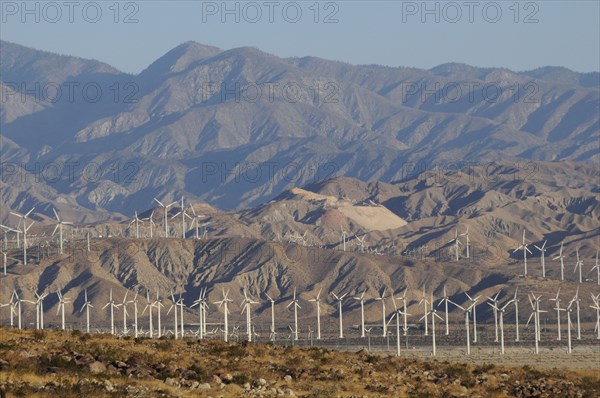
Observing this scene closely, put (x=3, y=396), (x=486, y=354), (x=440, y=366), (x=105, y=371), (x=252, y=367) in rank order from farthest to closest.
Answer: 1. (x=486, y=354)
2. (x=440, y=366)
3. (x=252, y=367)
4. (x=105, y=371)
5. (x=3, y=396)

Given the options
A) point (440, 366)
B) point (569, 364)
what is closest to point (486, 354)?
point (569, 364)

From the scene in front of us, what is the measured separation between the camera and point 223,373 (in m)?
54.3

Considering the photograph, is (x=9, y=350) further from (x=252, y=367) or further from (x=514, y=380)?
(x=514, y=380)

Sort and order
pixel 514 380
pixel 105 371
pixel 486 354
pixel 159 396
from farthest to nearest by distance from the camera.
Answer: pixel 486 354, pixel 514 380, pixel 105 371, pixel 159 396

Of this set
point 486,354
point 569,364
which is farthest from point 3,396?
point 486,354

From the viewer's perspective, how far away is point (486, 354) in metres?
181

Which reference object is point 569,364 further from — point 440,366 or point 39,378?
point 39,378

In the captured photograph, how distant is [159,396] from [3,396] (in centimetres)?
537

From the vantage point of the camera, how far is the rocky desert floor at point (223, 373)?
1858 inches

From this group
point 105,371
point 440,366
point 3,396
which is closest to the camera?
point 3,396

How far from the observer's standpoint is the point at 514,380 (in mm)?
67812

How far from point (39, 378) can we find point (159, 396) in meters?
4.21

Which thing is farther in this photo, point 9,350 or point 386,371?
point 386,371

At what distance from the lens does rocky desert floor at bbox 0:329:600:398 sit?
1858 inches
